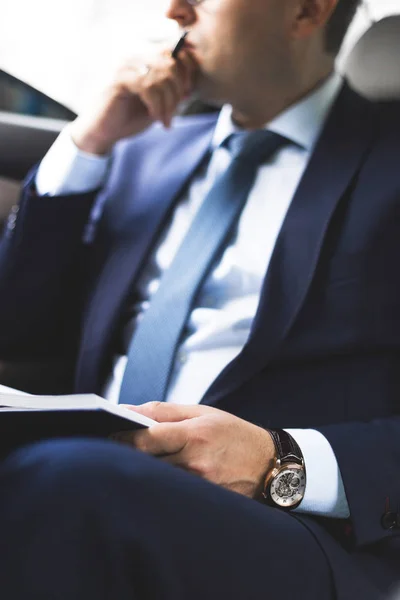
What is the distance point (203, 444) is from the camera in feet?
2.46

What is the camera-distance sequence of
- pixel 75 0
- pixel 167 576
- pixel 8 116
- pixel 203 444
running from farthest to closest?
pixel 75 0 → pixel 8 116 → pixel 203 444 → pixel 167 576

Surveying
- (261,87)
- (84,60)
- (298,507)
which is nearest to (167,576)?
(298,507)

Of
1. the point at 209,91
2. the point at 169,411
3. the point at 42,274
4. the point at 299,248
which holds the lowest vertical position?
the point at 42,274

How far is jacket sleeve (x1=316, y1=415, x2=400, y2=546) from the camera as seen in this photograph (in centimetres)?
80

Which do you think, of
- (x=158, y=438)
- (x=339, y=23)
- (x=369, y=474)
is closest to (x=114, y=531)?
(x=158, y=438)

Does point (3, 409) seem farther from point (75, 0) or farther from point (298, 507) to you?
point (75, 0)

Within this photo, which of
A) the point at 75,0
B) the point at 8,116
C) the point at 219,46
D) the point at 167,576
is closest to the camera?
the point at 167,576

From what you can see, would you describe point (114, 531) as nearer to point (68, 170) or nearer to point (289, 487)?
point (289, 487)

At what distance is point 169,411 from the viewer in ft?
2.60

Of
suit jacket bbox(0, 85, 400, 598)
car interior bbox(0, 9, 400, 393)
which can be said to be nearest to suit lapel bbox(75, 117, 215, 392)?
suit jacket bbox(0, 85, 400, 598)

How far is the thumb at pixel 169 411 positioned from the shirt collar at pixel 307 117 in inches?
18.8

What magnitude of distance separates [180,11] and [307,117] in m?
0.25

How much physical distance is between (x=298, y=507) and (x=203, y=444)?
0.46 ft

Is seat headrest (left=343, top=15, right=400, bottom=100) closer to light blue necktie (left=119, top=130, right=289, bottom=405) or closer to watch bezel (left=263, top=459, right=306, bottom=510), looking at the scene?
light blue necktie (left=119, top=130, right=289, bottom=405)
